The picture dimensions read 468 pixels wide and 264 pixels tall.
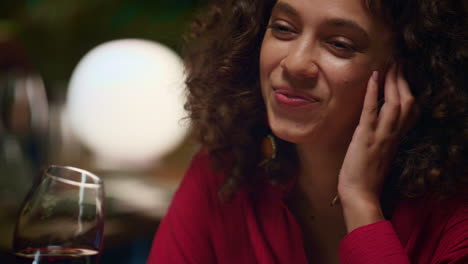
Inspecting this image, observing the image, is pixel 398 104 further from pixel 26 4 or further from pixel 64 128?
pixel 64 128

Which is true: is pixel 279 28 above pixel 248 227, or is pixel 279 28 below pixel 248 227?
above

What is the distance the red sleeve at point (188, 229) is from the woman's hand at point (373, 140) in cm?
36

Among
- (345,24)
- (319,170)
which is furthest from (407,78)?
(319,170)

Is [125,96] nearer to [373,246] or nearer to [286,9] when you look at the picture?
[286,9]

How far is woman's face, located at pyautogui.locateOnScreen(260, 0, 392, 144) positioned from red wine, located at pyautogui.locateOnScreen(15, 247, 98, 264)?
0.46m

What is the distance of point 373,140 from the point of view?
45.6 inches

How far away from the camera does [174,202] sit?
1402 millimetres

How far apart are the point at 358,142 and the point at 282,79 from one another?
7.7 inches

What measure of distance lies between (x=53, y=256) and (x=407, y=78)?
0.74 meters

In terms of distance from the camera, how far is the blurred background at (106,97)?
198 centimetres

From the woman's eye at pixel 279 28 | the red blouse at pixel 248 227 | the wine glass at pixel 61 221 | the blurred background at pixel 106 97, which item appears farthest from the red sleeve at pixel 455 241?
the blurred background at pixel 106 97

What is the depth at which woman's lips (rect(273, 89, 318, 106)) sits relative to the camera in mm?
1134

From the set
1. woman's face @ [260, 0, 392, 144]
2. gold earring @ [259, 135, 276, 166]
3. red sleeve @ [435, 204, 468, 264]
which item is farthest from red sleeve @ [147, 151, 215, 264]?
red sleeve @ [435, 204, 468, 264]

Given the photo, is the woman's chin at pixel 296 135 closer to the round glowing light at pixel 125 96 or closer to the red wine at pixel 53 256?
the red wine at pixel 53 256
